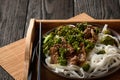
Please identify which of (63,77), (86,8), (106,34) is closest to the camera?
(63,77)

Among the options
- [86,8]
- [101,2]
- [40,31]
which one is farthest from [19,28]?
[40,31]

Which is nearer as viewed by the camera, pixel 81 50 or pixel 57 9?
pixel 81 50

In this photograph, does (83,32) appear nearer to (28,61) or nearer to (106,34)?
(106,34)

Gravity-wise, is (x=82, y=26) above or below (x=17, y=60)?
above

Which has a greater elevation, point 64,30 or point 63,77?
point 64,30

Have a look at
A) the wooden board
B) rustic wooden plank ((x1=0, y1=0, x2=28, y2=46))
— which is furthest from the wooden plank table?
the wooden board

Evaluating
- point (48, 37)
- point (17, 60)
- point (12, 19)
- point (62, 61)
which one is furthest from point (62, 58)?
point (12, 19)

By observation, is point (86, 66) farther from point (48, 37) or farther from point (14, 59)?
point (14, 59)

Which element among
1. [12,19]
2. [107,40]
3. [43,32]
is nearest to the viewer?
[107,40]
